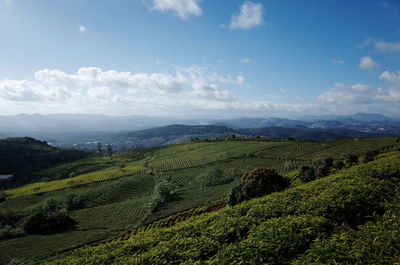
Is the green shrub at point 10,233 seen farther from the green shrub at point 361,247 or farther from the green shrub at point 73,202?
the green shrub at point 361,247

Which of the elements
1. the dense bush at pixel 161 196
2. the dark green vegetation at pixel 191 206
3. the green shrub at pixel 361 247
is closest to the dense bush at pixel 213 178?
the dark green vegetation at pixel 191 206

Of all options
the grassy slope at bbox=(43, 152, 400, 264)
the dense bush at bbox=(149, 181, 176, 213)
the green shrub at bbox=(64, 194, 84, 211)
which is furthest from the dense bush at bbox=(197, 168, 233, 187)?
the grassy slope at bbox=(43, 152, 400, 264)

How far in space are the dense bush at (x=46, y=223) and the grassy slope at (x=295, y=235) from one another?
48221mm

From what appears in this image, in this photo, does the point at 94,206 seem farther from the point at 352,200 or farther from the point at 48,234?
the point at 352,200

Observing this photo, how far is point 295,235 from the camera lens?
891 centimetres

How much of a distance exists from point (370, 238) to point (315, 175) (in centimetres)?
3778

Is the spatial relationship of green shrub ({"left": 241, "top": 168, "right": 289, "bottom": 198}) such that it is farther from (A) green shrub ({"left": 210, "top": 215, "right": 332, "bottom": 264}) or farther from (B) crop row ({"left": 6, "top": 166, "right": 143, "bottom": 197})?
(B) crop row ({"left": 6, "top": 166, "right": 143, "bottom": 197})

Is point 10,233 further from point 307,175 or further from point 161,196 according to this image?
point 307,175

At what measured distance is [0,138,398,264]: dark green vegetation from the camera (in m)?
10.1

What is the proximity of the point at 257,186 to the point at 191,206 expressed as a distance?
1941 centimetres

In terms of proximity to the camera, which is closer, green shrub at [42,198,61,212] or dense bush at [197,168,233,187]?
green shrub at [42,198,61,212]

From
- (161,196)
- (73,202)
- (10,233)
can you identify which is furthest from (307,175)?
(73,202)

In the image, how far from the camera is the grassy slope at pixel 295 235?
303 inches

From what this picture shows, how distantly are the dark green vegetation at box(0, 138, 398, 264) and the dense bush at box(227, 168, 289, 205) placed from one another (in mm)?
6076
